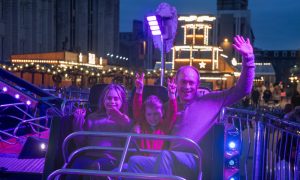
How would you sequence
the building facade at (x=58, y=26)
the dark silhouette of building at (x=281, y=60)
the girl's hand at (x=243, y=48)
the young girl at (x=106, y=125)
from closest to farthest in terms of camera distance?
the girl's hand at (x=243, y=48)
the young girl at (x=106, y=125)
the building facade at (x=58, y=26)
the dark silhouette of building at (x=281, y=60)

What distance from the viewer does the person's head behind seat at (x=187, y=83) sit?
5410 mm

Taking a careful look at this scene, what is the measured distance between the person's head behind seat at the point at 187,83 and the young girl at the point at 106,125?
708 mm

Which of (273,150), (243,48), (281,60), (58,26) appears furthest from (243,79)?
(281,60)

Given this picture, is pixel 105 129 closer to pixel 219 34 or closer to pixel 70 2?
pixel 70 2

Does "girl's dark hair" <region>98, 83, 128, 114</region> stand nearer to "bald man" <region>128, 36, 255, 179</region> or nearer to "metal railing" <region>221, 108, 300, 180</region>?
"bald man" <region>128, 36, 255, 179</region>

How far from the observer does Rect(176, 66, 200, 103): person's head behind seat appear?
17.7 ft

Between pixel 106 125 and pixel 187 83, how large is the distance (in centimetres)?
103

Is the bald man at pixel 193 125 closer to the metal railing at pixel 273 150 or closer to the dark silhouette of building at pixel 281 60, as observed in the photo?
the metal railing at pixel 273 150

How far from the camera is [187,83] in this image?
5.41 m

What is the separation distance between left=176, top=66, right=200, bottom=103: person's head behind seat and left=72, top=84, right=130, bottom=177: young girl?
71cm

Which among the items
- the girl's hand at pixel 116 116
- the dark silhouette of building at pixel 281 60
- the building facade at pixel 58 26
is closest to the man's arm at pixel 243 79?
the girl's hand at pixel 116 116

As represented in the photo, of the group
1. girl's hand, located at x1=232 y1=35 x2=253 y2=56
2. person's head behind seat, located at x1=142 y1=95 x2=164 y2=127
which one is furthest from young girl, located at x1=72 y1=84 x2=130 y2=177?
girl's hand, located at x1=232 y1=35 x2=253 y2=56

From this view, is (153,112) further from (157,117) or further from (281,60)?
(281,60)

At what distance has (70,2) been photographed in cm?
5966
